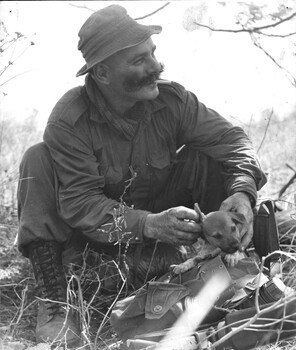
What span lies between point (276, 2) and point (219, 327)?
213 centimetres

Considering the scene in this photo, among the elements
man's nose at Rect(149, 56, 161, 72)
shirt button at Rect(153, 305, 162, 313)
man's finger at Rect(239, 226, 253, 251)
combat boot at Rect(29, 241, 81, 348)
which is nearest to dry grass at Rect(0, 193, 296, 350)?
combat boot at Rect(29, 241, 81, 348)

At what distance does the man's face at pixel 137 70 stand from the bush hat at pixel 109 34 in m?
0.06

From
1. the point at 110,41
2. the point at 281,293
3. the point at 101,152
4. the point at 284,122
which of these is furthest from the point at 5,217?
the point at 284,122

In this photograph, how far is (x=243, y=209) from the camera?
419cm

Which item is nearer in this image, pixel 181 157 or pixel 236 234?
pixel 236 234

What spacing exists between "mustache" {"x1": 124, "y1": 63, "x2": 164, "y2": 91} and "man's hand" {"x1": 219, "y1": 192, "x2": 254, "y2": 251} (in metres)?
0.82

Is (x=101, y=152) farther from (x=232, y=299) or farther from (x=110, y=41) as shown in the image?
(x=232, y=299)

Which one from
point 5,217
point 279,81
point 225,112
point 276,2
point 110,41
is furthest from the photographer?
point 279,81

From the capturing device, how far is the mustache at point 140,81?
14.6ft

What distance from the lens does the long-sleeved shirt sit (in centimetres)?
428

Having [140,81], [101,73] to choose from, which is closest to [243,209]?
[140,81]

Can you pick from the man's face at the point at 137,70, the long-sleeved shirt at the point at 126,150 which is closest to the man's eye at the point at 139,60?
the man's face at the point at 137,70

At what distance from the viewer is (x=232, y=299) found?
3.84 meters

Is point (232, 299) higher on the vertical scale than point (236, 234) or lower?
lower
